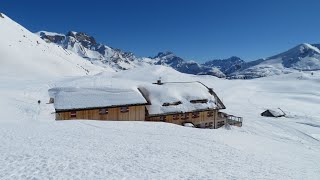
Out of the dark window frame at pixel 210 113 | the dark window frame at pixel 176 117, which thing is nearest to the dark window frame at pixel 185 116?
the dark window frame at pixel 176 117

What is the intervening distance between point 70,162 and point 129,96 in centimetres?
2370

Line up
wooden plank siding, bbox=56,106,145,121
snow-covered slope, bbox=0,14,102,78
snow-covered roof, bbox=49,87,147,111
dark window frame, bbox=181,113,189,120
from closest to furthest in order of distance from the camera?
wooden plank siding, bbox=56,106,145,121 < snow-covered roof, bbox=49,87,147,111 < dark window frame, bbox=181,113,189,120 < snow-covered slope, bbox=0,14,102,78

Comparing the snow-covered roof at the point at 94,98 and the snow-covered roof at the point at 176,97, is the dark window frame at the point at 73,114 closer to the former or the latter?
the snow-covered roof at the point at 94,98

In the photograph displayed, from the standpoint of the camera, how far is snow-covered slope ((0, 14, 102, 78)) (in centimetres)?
10247

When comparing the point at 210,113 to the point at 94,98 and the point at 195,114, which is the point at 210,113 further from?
the point at 94,98

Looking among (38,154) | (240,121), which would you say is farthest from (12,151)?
(240,121)

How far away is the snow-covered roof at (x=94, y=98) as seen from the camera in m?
37.3

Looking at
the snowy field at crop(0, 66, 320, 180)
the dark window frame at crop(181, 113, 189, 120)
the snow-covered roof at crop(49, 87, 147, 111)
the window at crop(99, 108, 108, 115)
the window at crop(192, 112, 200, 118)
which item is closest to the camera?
the snowy field at crop(0, 66, 320, 180)

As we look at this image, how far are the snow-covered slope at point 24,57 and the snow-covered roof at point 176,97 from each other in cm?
6429

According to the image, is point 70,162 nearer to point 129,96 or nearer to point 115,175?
point 115,175

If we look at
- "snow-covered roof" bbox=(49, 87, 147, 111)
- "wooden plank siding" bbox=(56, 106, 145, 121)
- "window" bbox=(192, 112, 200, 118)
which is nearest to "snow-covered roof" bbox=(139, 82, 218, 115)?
"window" bbox=(192, 112, 200, 118)

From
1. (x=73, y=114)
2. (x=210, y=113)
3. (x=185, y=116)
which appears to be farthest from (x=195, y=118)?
(x=73, y=114)

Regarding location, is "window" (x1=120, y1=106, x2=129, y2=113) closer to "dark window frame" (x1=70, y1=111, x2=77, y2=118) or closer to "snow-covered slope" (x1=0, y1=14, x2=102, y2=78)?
"dark window frame" (x1=70, y1=111, x2=77, y2=118)

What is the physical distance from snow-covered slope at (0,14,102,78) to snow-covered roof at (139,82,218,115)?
64295 millimetres
